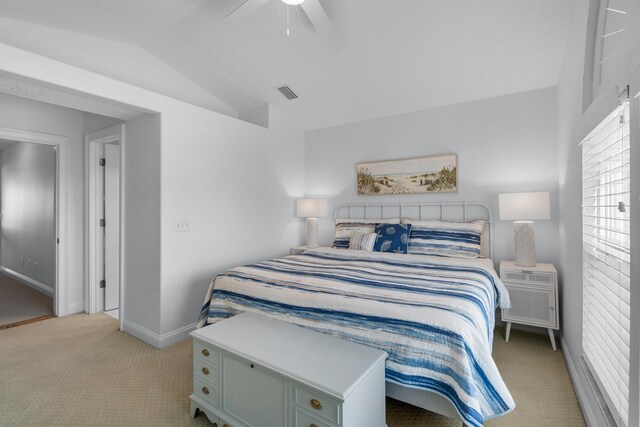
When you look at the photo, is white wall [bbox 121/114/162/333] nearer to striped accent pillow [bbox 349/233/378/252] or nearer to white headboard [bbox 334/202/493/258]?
striped accent pillow [bbox 349/233/378/252]

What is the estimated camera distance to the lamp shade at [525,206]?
2814 millimetres

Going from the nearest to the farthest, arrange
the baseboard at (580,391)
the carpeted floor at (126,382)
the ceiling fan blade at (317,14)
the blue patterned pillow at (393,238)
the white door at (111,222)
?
the baseboard at (580,391) → the carpeted floor at (126,382) → the ceiling fan blade at (317,14) → the blue patterned pillow at (393,238) → the white door at (111,222)

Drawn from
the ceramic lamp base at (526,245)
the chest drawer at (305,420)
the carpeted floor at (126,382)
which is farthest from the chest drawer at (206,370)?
the ceramic lamp base at (526,245)

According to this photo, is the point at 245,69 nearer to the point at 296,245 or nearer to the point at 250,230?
the point at 250,230

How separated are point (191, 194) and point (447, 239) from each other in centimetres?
259

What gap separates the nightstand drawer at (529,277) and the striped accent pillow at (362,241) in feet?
4.20

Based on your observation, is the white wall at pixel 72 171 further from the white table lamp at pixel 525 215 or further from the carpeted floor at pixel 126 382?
the white table lamp at pixel 525 215

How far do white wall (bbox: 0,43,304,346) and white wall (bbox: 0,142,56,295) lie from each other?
84.4 inches

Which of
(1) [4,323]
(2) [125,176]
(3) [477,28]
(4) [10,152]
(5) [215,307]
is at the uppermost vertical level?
(3) [477,28]

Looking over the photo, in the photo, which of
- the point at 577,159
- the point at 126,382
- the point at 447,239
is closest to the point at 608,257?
the point at 577,159

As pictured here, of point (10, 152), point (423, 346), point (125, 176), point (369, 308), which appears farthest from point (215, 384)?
point (10, 152)

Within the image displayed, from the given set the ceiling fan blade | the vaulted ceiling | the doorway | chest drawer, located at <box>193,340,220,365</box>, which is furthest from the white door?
the ceiling fan blade

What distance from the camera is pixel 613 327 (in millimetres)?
1324

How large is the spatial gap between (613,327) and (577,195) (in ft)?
3.49
